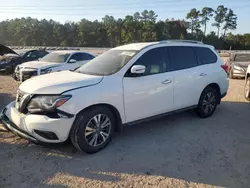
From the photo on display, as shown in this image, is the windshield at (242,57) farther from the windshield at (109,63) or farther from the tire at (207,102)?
the windshield at (109,63)

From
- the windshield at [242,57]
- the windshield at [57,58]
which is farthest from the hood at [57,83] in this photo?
the windshield at [242,57]

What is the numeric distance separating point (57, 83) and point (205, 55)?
11.8ft

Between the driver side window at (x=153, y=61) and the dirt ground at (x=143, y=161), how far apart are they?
122 centimetres

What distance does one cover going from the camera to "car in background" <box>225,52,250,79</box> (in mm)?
12805

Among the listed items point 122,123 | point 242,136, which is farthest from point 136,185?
point 242,136

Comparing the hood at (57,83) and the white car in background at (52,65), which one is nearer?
the hood at (57,83)

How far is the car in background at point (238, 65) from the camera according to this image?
12.8 meters

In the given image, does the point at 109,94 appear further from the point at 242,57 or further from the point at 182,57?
the point at 242,57

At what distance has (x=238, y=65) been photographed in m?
13.1

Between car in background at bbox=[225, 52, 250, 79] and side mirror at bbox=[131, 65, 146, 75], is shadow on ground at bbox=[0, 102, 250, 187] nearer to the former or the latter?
side mirror at bbox=[131, 65, 146, 75]

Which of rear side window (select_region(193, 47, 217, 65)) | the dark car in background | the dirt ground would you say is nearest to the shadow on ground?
the dirt ground

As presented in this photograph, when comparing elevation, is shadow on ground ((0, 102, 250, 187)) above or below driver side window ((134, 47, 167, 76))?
below

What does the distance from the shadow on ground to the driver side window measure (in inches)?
48.2

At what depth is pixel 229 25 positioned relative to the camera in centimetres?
9725
